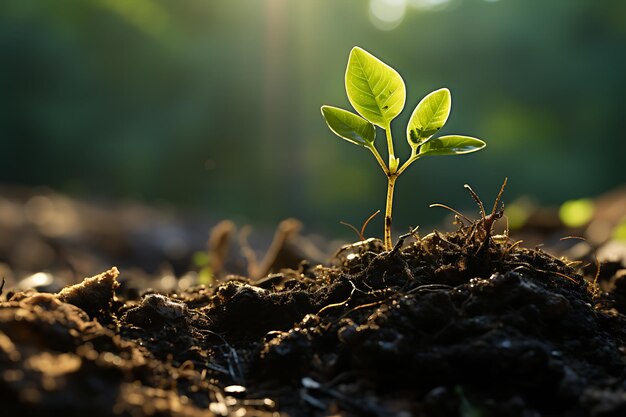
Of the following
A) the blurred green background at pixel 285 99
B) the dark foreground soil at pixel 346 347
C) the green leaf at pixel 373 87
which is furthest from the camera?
the blurred green background at pixel 285 99

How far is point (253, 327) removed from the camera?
1.56m

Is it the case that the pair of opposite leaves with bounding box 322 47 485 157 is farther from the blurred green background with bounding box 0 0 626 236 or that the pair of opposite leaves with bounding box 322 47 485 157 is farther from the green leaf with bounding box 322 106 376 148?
the blurred green background with bounding box 0 0 626 236

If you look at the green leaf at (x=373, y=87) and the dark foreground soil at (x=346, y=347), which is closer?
the dark foreground soil at (x=346, y=347)

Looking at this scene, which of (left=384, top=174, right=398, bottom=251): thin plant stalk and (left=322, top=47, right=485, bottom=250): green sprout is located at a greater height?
(left=322, top=47, right=485, bottom=250): green sprout

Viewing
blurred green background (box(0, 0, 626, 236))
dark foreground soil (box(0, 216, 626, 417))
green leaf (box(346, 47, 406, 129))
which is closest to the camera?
dark foreground soil (box(0, 216, 626, 417))

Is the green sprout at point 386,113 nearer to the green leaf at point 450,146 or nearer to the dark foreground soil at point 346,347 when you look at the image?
the green leaf at point 450,146

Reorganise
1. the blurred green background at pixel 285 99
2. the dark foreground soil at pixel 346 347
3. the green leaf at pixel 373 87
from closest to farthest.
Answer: the dark foreground soil at pixel 346 347 → the green leaf at pixel 373 87 → the blurred green background at pixel 285 99

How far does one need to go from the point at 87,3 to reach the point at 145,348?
15605 millimetres

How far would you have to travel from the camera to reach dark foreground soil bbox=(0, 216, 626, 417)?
1.13m

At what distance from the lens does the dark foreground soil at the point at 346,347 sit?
3.72 ft

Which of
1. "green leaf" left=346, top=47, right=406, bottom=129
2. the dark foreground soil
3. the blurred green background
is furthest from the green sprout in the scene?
the blurred green background

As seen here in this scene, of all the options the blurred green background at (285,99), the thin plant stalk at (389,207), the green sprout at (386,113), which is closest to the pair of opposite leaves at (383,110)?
the green sprout at (386,113)

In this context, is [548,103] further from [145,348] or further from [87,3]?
[145,348]

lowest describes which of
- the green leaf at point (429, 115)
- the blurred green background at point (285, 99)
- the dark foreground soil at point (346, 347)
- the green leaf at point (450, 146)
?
the dark foreground soil at point (346, 347)
